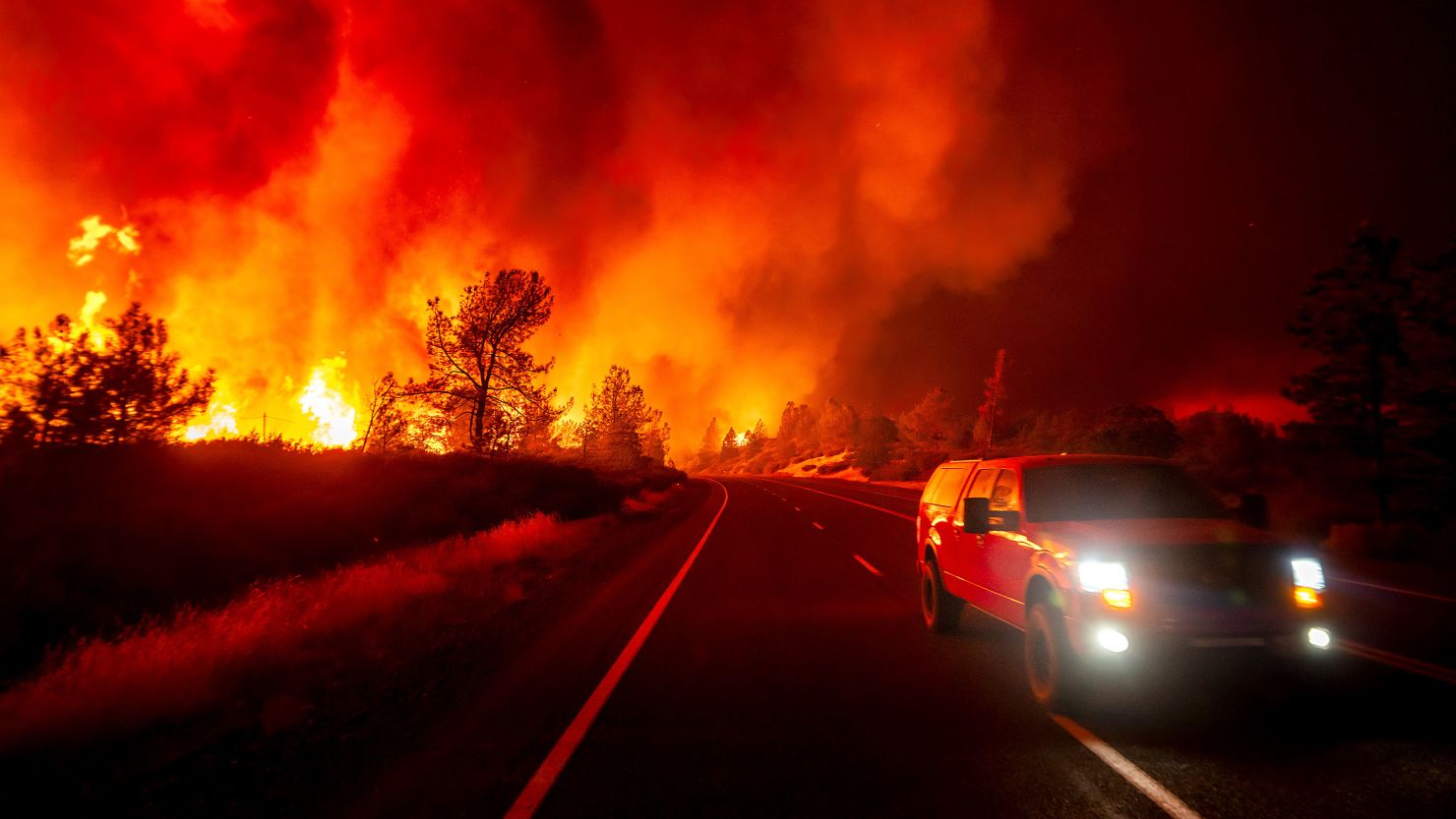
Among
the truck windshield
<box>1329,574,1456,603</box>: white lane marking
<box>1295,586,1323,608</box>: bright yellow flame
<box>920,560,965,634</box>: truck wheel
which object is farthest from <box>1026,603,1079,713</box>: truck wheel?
<box>1329,574,1456,603</box>: white lane marking

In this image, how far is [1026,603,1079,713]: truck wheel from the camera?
16.7 feet

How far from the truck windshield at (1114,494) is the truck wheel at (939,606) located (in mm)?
2029

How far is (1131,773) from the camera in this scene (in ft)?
13.3

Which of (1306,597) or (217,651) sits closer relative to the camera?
(1306,597)

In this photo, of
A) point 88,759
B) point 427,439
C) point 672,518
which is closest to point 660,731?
point 88,759

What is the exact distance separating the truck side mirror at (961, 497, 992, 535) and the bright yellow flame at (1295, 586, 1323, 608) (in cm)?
224

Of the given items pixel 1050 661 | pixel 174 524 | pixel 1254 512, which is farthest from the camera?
pixel 174 524

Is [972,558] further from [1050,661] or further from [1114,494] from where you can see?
[1050,661]

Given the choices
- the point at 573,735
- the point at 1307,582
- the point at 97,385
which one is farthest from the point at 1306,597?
the point at 97,385

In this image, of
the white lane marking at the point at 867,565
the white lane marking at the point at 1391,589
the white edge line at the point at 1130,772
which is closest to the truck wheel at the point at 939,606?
the white edge line at the point at 1130,772

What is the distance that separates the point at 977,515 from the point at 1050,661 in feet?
5.03

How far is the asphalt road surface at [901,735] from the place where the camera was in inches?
148

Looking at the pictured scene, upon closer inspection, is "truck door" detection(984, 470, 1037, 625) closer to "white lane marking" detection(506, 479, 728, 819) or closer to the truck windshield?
the truck windshield

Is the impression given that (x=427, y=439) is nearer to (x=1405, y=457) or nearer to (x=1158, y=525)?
(x=1158, y=525)
